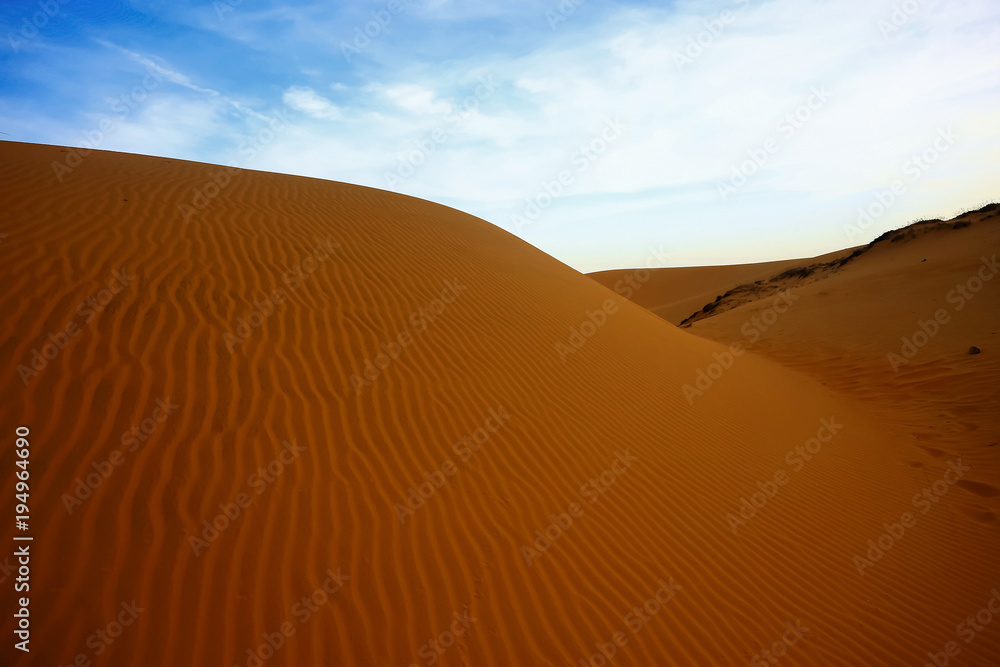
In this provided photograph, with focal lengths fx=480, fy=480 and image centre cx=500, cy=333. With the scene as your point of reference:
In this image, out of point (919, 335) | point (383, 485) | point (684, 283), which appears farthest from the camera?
point (684, 283)

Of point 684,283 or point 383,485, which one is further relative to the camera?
point 684,283

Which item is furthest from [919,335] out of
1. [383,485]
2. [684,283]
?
[684,283]

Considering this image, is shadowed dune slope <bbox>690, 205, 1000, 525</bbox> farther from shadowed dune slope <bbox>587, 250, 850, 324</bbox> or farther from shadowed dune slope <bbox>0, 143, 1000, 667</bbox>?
shadowed dune slope <bbox>587, 250, 850, 324</bbox>

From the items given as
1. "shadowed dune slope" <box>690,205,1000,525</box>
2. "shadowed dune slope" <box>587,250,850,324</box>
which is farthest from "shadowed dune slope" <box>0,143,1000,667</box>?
"shadowed dune slope" <box>587,250,850,324</box>

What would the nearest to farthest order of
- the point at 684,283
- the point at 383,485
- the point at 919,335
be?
the point at 383,485
the point at 919,335
the point at 684,283

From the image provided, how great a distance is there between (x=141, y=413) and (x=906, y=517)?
739cm

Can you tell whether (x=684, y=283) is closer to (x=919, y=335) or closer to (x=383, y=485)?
(x=919, y=335)

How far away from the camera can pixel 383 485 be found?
12.1ft

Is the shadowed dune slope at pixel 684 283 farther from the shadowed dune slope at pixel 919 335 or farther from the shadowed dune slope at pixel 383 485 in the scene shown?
the shadowed dune slope at pixel 383 485

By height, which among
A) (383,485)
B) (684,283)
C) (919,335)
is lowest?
(383,485)

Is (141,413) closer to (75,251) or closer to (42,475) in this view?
(42,475)

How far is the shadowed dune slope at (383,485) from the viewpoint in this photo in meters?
2.72

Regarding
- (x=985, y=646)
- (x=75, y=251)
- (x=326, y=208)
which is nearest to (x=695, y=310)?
(x=326, y=208)

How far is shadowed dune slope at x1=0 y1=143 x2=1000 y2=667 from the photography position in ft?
8.91
